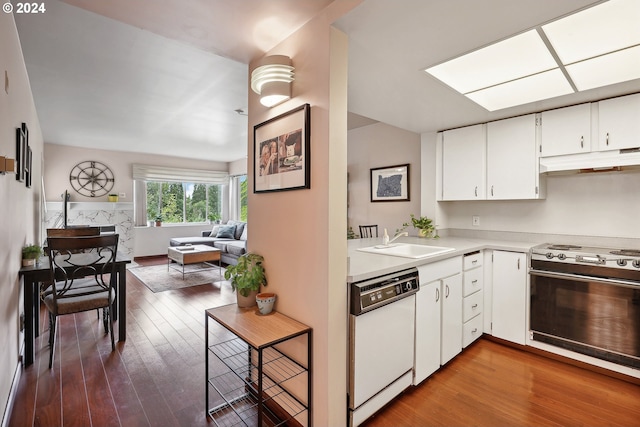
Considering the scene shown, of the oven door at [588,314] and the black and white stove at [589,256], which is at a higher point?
the black and white stove at [589,256]

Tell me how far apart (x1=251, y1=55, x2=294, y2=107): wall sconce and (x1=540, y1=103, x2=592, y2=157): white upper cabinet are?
7.97 feet

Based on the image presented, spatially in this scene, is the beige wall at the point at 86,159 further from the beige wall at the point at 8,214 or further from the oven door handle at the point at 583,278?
the oven door handle at the point at 583,278

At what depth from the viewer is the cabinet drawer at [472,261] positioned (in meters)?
2.55

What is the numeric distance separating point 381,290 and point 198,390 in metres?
1.42

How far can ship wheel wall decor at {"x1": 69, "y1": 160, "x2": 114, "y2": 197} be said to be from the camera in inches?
246

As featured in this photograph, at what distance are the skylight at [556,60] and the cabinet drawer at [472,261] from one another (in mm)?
1336

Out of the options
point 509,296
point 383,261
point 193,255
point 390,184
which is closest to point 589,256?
point 509,296

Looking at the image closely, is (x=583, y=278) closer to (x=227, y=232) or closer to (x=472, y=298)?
(x=472, y=298)

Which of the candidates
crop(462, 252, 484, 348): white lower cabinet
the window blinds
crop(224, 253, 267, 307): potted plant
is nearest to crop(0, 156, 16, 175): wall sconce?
crop(224, 253, 267, 307): potted plant

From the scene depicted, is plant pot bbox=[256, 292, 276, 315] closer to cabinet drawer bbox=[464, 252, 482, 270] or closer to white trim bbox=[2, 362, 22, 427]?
white trim bbox=[2, 362, 22, 427]

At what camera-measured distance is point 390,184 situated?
418cm

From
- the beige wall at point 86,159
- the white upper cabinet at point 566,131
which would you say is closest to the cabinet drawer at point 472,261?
the white upper cabinet at point 566,131

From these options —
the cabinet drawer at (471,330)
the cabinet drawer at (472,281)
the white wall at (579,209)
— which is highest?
the white wall at (579,209)

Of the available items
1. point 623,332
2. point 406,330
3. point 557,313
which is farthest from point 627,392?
point 406,330
